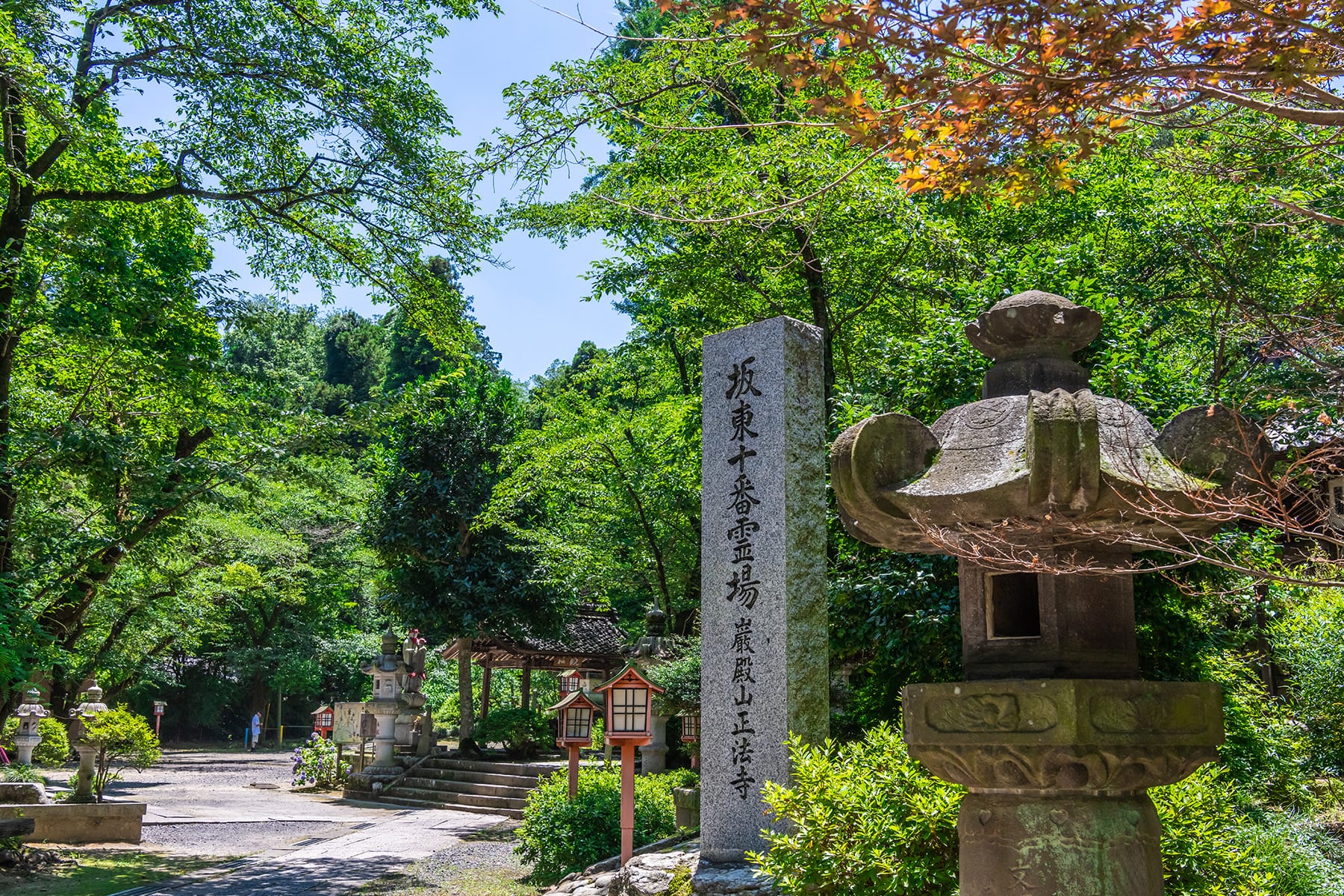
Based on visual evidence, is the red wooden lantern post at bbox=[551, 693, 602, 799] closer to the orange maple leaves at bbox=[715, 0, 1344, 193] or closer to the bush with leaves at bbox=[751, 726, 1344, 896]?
the bush with leaves at bbox=[751, 726, 1344, 896]

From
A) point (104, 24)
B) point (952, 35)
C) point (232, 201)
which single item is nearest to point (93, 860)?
point (232, 201)

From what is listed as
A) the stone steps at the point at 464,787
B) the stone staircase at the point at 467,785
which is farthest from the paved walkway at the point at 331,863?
the stone steps at the point at 464,787

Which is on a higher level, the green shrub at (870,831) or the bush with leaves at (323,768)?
the green shrub at (870,831)

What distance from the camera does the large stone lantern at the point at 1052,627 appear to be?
13.2ft

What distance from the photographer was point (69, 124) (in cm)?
890

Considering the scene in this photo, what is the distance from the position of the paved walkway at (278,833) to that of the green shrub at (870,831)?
736 cm

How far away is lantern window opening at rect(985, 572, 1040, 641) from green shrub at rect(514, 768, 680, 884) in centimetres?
663

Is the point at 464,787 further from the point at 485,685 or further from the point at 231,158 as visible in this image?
the point at 231,158

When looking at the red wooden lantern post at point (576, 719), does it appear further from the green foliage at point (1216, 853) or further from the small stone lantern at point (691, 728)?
the green foliage at point (1216, 853)

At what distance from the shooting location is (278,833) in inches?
618

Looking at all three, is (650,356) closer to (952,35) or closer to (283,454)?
(283,454)

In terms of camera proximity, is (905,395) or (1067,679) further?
(905,395)

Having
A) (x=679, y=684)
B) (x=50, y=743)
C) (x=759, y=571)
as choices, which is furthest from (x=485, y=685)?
(x=759, y=571)

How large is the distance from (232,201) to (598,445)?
645cm
